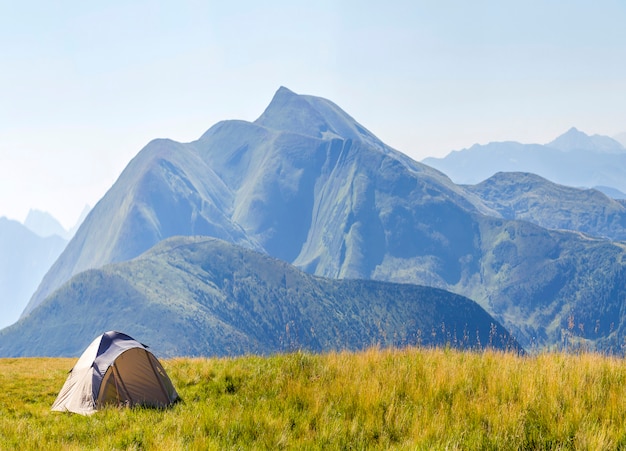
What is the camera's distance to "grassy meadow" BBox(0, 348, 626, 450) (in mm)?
8812

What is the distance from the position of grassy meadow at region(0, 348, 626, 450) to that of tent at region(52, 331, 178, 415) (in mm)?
1656

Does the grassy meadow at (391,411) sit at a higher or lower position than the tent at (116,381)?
higher

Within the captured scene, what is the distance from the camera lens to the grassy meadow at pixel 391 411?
881cm

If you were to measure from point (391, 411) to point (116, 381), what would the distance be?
10232 mm

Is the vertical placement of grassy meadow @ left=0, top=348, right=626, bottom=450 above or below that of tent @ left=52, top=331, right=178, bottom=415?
above

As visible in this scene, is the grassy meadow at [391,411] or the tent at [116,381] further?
the tent at [116,381]

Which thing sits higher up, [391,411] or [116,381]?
[391,411]

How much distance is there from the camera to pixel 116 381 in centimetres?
1678

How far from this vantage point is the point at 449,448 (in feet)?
27.1

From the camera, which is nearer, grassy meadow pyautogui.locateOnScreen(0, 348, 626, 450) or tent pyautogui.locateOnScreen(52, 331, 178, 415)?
grassy meadow pyautogui.locateOnScreen(0, 348, 626, 450)

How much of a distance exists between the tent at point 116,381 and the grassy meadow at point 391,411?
1.66 m

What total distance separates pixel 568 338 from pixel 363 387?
18.6ft

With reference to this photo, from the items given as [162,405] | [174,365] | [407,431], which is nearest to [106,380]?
[162,405]

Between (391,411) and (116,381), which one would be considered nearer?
(391,411)
